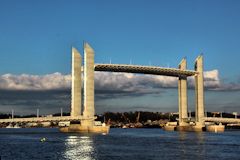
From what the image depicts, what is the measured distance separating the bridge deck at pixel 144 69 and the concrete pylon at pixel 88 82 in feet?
15.0

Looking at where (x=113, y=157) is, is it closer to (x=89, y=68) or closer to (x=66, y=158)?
(x=66, y=158)

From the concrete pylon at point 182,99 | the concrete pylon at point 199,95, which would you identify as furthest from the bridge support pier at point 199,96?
the concrete pylon at point 182,99

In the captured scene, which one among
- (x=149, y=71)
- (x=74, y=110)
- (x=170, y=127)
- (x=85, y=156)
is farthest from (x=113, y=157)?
(x=170, y=127)

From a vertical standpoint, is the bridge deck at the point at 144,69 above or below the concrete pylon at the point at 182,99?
above

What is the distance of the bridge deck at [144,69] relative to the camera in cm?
12520

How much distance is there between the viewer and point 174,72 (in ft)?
458

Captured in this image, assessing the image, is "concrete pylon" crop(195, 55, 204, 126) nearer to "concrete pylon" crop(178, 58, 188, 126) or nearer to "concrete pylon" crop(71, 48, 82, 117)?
"concrete pylon" crop(178, 58, 188, 126)

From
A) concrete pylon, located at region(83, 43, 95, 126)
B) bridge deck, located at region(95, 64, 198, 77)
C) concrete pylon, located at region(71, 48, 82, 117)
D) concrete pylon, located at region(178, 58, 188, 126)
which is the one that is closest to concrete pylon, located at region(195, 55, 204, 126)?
bridge deck, located at region(95, 64, 198, 77)

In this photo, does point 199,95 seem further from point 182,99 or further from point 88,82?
point 88,82

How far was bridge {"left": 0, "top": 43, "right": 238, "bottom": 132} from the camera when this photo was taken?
114688mm

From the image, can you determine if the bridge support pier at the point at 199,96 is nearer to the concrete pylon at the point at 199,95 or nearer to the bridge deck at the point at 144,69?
the concrete pylon at the point at 199,95

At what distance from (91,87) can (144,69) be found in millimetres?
22103

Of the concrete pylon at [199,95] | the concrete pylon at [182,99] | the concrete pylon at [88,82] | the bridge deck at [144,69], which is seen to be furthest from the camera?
the concrete pylon at [182,99]

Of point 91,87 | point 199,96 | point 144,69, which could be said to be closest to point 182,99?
point 199,96
